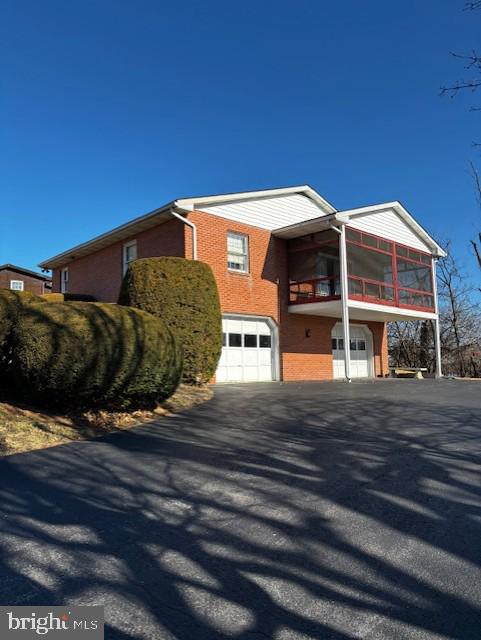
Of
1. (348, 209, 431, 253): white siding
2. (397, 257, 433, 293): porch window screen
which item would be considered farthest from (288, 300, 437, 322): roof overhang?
(348, 209, 431, 253): white siding

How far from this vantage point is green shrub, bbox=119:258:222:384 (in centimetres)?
1152

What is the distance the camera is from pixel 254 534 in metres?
3.56

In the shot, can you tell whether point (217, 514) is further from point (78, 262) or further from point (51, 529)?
point (78, 262)

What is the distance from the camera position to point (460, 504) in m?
4.04

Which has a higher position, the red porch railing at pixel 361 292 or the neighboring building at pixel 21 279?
the neighboring building at pixel 21 279

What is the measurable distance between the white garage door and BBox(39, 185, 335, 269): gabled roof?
3.70 m

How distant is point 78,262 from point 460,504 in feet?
63.5

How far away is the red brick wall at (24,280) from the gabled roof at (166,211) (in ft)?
71.5

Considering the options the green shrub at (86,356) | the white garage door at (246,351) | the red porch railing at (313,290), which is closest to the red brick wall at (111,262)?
the white garage door at (246,351)

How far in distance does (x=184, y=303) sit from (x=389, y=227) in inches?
412

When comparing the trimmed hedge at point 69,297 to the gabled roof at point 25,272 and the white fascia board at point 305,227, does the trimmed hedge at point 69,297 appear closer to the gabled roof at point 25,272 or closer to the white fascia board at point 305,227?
the white fascia board at point 305,227

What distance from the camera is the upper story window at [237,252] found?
16094 millimetres

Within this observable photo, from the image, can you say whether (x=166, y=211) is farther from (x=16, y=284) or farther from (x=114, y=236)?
(x=16, y=284)

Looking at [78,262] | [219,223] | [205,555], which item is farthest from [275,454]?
[78,262]
